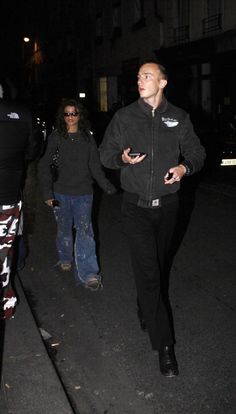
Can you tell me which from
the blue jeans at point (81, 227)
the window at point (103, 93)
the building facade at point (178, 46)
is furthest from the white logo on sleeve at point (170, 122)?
the window at point (103, 93)

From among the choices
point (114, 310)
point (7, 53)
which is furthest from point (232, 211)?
point (7, 53)

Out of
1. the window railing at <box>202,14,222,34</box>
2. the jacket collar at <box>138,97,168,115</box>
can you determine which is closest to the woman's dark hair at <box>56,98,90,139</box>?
the jacket collar at <box>138,97,168,115</box>

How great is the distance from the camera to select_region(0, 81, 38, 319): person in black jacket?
3.65 m

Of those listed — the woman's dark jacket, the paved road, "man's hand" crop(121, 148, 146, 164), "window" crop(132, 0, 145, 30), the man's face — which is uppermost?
"window" crop(132, 0, 145, 30)

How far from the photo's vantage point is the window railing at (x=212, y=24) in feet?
58.4

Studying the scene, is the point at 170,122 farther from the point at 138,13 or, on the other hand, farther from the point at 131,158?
the point at 138,13

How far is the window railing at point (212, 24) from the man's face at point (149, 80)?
15582 millimetres

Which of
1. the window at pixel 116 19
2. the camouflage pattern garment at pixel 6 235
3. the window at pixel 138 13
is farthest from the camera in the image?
the window at pixel 116 19

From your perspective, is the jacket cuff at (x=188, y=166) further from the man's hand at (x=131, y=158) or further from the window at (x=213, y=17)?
the window at (x=213, y=17)

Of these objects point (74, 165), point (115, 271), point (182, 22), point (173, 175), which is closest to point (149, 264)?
point (173, 175)

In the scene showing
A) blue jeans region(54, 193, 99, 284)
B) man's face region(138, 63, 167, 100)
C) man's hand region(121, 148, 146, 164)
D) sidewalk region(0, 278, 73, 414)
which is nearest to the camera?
sidewalk region(0, 278, 73, 414)

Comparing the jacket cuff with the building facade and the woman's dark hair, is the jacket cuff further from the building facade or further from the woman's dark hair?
the building facade

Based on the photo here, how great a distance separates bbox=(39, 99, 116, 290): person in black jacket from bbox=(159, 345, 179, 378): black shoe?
1.74 meters

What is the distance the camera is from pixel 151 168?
11.6 ft
